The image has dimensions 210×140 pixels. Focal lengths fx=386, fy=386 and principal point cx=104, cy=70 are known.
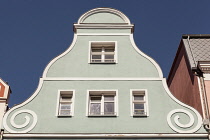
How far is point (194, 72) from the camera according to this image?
657 inches

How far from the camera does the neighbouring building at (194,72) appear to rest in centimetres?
1611

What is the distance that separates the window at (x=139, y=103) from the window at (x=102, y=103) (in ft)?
2.53

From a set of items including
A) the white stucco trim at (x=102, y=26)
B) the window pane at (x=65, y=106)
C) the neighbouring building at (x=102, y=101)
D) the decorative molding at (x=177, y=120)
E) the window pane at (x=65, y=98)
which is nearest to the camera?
the neighbouring building at (x=102, y=101)

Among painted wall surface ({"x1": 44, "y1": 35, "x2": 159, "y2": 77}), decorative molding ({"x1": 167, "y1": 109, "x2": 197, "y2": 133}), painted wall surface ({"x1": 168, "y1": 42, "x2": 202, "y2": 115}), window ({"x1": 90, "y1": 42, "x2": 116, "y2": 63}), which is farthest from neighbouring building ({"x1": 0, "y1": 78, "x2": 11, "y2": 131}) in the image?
painted wall surface ({"x1": 168, "y1": 42, "x2": 202, "y2": 115})

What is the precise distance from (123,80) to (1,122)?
16.8 feet

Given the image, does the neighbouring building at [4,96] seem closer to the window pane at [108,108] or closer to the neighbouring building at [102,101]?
the neighbouring building at [102,101]

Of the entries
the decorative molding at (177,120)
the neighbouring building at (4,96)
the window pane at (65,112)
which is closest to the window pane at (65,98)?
the window pane at (65,112)

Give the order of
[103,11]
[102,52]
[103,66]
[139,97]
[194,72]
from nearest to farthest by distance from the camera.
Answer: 1. [139,97]
2. [103,66]
3. [194,72]
4. [102,52]
5. [103,11]

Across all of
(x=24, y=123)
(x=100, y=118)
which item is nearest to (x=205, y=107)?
(x=100, y=118)

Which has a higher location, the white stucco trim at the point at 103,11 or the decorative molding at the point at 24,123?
the white stucco trim at the point at 103,11

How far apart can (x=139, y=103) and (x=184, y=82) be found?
444cm

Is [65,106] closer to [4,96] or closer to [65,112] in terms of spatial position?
[65,112]

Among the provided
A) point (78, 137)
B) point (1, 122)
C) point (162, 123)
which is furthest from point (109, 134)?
point (1, 122)

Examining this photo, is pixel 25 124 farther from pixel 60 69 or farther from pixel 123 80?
pixel 123 80
